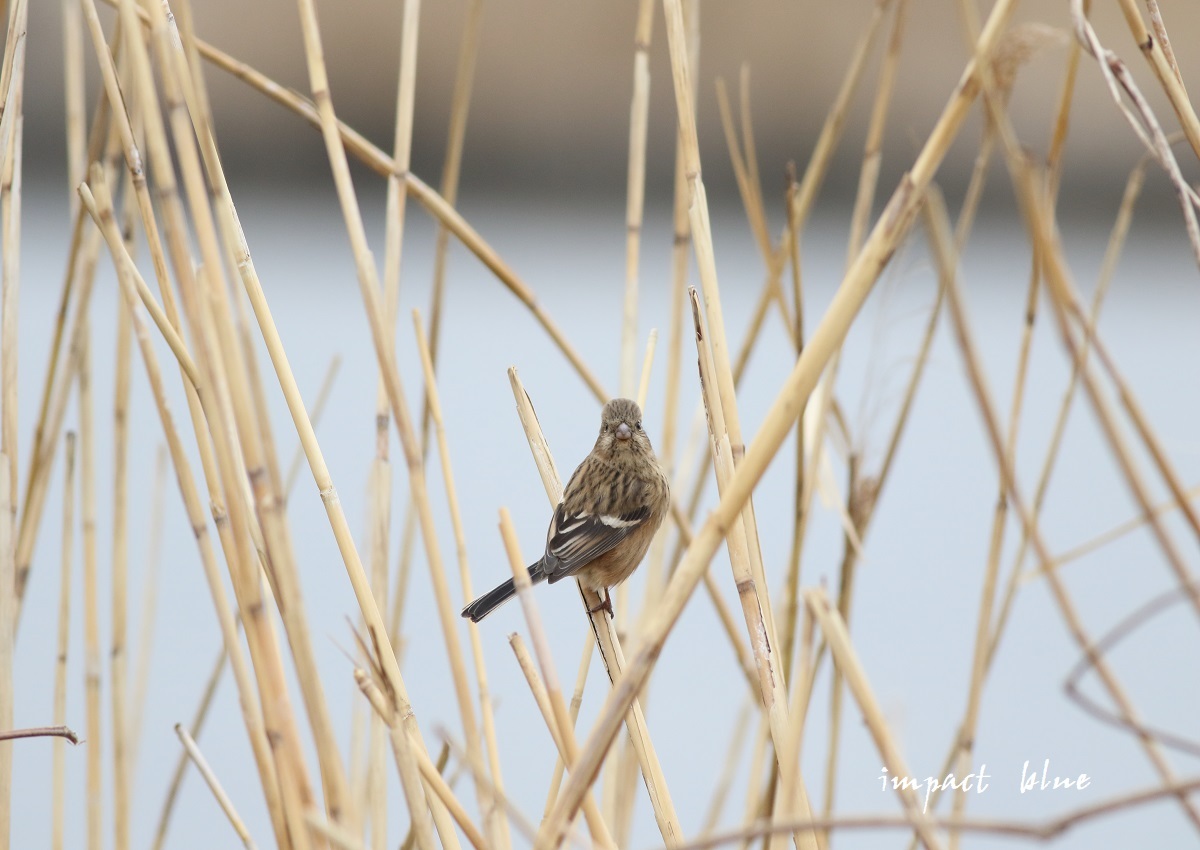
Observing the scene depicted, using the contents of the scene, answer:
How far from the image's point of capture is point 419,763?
116 cm

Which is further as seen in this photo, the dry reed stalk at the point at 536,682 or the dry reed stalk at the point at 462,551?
the dry reed stalk at the point at 462,551

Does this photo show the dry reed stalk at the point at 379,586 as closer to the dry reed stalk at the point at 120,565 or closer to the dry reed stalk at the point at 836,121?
the dry reed stalk at the point at 120,565

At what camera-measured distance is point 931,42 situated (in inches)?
237

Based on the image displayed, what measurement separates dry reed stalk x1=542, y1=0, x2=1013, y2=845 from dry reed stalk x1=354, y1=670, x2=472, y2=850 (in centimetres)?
21

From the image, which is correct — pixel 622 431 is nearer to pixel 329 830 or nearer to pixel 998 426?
pixel 998 426

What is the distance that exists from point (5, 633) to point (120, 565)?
31 centimetres

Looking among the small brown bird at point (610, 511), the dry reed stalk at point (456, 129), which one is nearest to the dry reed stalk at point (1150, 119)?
the dry reed stalk at point (456, 129)

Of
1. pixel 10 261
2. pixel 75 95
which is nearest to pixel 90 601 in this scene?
pixel 10 261

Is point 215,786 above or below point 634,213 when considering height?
below

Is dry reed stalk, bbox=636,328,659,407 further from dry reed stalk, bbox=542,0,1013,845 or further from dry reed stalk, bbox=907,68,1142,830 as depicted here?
dry reed stalk, bbox=542,0,1013,845

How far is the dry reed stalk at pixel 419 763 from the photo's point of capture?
43.3 inches

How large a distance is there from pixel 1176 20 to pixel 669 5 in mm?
5301

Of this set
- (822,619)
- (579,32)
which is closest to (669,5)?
(822,619)

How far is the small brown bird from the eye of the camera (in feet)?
7.17
